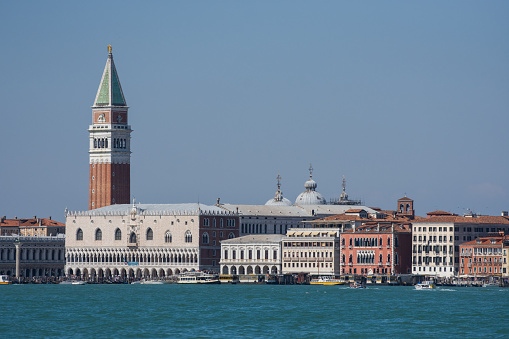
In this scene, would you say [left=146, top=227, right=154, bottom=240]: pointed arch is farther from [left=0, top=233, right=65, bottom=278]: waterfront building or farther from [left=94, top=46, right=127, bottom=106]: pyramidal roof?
[left=94, top=46, right=127, bottom=106]: pyramidal roof

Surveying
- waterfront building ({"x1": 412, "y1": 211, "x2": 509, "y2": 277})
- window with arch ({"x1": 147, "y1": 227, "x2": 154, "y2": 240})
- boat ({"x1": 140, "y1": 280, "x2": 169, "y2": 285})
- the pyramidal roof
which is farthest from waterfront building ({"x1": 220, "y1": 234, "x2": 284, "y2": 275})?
the pyramidal roof

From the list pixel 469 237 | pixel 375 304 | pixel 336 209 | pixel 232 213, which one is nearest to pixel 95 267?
pixel 232 213

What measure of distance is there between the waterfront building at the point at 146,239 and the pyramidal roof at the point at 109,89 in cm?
1331

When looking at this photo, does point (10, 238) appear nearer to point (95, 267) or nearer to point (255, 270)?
point (95, 267)

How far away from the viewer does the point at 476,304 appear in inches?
4771

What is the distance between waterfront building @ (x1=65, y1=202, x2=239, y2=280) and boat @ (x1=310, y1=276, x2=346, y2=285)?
1716cm

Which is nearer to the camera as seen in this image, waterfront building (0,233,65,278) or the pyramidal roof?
waterfront building (0,233,65,278)

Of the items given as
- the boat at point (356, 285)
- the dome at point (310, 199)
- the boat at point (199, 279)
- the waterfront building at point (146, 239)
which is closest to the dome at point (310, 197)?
the dome at point (310, 199)

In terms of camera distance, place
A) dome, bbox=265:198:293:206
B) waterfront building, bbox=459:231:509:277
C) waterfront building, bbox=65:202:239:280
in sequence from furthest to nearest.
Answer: dome, bbox=265:198:293:206 < waterfront building, bbox=65:202:239:280 < waterfront building, bbox=459:231:509:277

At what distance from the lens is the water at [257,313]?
96.1 meters

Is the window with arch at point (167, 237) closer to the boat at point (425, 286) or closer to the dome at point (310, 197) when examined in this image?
the dome at point (310, 197)

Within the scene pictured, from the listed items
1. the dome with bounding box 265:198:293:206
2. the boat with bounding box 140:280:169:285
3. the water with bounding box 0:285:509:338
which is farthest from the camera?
the dome with bounding box 265:198:293:206

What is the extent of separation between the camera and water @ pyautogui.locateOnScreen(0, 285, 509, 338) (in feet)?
315

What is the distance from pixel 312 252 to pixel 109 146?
112 feet
